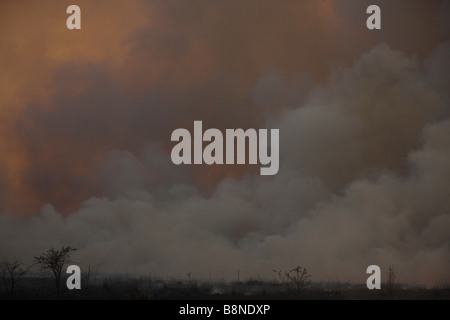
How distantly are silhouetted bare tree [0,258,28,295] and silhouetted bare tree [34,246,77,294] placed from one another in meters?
0.67

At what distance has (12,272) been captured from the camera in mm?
22609

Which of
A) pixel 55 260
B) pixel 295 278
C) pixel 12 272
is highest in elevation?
pixel 55 260

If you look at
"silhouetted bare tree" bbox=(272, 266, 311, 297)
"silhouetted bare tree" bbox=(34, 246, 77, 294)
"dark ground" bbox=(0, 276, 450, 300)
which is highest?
"silhouetted bare tree" bbox=(34, 246, 77, 294)

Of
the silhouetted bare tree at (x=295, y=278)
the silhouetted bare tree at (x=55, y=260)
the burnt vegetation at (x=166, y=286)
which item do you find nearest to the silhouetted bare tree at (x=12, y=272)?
the burnt vegetation at (x=166, y=286)

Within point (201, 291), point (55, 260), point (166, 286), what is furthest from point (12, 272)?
point (201, 291)

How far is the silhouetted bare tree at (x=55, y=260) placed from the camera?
22531mm

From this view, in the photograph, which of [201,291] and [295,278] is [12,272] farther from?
[295,278]

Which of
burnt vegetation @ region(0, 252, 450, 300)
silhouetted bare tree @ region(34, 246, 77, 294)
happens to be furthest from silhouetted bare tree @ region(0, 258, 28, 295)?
silhouetted bare tree @ region(34, 246, 77, 294)

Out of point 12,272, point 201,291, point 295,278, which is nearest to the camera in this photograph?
point 201,291

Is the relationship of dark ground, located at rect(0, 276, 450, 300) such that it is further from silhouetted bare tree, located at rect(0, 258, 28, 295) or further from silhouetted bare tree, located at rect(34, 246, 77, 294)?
silhouetted bare tree, located at rect(34, 246, 77, 294)

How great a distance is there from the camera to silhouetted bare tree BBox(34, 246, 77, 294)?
22.5m

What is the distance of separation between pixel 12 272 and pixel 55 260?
1.81 m

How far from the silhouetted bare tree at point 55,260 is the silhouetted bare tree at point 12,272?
26.5 inches

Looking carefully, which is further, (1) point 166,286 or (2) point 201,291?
(1) point 166,286
